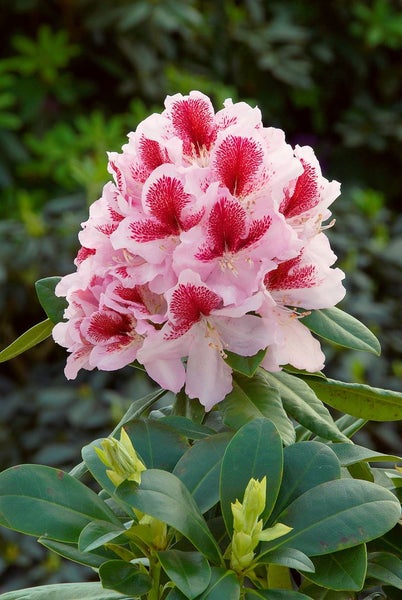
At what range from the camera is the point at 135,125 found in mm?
3826

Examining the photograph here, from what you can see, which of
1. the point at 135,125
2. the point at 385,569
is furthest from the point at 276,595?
the point at 135,125

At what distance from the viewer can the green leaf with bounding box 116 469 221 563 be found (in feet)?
2.64

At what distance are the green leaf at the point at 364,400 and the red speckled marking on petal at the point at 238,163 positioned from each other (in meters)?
0.22

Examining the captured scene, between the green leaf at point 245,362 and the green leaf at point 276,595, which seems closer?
the green leaf at point 276,595

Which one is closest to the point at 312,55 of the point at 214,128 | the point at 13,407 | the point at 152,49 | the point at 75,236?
the point at 152,49

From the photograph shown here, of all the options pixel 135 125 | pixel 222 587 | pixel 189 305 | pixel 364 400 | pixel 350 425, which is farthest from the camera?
pixel 135 125

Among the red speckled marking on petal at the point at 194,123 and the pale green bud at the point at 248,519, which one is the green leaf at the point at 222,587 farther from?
the red speckled marking on petal at the point at 194,123

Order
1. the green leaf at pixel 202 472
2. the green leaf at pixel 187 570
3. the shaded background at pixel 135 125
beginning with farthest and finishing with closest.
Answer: the shaded background at pixel 135 125 < the green leaf at pixel 202 472 < the green leaf at pixel 187 570

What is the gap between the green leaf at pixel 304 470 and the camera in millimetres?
879

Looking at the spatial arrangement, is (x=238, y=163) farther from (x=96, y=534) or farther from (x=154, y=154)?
(x=96, y=534)

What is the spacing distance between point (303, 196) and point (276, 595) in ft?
1.11

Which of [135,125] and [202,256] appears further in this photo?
[135,125]

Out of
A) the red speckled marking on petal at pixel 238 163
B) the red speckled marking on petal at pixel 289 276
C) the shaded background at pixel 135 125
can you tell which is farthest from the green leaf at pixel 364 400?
the shaded background at pixel 135 125

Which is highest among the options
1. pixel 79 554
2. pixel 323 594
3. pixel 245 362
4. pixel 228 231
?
pixel 228 231
